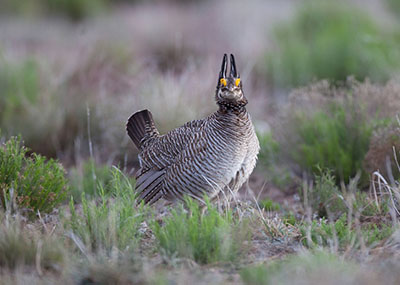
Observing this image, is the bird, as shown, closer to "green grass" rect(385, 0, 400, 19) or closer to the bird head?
the bird head

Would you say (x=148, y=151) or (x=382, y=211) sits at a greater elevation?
(x=148, y=151)

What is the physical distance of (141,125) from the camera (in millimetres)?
6055

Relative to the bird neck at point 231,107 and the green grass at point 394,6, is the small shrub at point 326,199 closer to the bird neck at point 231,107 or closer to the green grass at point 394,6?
the bird neck at point 231,107

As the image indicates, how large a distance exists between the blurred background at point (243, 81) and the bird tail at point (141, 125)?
0.46m

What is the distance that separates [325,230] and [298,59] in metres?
6.96

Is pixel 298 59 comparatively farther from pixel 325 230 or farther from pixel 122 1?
pixel 122 1

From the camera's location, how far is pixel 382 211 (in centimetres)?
545

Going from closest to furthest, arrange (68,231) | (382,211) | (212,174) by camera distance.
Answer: (68,231), (212,174), (382,211)

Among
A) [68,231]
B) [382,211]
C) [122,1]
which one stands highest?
[122,1]

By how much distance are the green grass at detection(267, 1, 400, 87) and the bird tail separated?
13.4 ft

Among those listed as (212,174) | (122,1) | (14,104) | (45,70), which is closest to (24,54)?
(45,70)

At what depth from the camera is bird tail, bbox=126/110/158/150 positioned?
238 inches

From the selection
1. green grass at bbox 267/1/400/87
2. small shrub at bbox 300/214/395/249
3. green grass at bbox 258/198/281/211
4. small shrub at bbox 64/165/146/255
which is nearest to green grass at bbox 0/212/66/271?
small shrub at bbox 64/165/146/255

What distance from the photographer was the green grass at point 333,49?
10078mm
